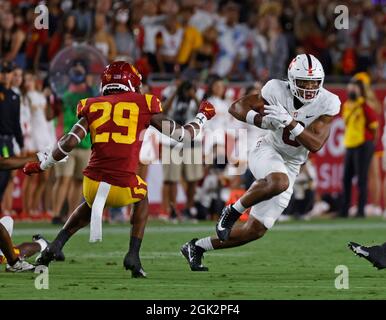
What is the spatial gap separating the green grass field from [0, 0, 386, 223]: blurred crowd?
1.58m

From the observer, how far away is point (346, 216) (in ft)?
61.3

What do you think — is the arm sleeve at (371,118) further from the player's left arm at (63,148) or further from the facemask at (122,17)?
the player's left arm at (63,148)

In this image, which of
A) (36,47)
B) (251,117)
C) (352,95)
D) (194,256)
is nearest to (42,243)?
(194,256)

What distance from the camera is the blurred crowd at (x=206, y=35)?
17766 mm

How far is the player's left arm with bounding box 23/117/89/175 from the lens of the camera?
32.1ft

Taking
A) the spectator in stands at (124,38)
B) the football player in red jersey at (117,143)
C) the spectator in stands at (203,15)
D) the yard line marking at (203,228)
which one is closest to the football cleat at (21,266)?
the football player in red jersey at (117,143)

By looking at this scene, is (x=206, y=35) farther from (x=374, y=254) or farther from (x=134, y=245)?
(x=134, y=245)

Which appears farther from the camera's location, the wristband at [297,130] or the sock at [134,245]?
the wristband at [297,130]

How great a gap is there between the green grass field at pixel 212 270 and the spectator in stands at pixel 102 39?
10.2 feet

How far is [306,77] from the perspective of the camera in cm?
1045

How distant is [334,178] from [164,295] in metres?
11.0

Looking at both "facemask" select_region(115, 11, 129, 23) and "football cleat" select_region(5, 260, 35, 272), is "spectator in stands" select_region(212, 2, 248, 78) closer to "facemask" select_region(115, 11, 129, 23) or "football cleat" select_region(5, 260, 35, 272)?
"facemask" select_region(115, 11, 129, 23)

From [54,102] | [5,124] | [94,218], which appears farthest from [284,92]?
[54,102]

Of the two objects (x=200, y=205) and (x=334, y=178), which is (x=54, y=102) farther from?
(x=334, y=178)
